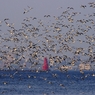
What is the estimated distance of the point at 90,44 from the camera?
125ft

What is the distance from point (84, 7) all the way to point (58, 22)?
202 cm

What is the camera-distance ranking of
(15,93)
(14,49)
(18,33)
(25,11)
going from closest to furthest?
(25,11)
(18,33)
(14,49)
(15,93)

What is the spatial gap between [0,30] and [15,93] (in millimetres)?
33742

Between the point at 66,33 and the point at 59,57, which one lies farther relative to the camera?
the point at 59,57

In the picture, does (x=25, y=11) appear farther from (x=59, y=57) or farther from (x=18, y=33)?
(x=59, y=57)

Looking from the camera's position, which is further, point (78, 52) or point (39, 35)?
point (78, 52)

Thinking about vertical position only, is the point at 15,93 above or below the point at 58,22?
below

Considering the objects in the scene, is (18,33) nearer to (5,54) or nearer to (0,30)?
(0,30)

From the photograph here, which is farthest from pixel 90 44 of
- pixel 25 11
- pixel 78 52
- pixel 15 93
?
pixel 15 93

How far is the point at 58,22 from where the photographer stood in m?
33.6

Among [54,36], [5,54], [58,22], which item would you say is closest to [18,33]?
[54,36]

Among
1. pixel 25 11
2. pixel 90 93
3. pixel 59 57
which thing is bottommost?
pixel 90 93

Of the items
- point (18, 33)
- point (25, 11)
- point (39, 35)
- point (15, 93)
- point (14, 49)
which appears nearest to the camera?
point (25, 11)

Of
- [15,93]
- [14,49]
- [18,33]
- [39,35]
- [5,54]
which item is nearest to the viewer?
[39,35]
